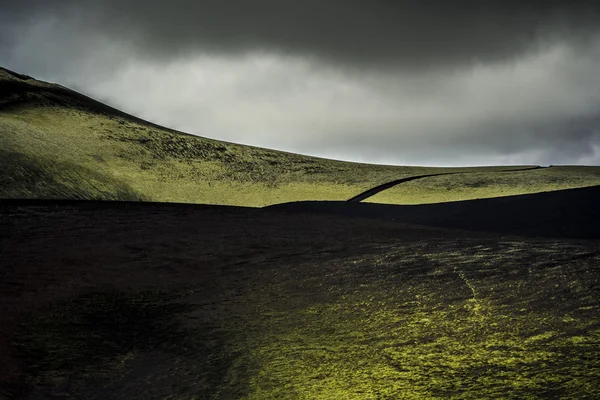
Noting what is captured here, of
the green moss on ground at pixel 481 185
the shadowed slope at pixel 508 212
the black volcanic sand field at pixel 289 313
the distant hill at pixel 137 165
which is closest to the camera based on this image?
the black volcanic sand field at pixel 289 313

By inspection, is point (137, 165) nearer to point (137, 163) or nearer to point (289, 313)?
point (137, 163)

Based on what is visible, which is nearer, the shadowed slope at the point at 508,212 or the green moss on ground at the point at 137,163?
the shadowed slope at the point at 508,212

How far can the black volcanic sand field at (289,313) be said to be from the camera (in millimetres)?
3658

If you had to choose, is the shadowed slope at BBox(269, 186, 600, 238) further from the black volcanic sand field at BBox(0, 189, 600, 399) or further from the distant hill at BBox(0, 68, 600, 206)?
the black volcanic sand field at BBox(0, 189, 600, 399)

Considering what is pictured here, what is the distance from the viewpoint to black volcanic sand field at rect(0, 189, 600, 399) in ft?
12.0

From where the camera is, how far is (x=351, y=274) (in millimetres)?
5875

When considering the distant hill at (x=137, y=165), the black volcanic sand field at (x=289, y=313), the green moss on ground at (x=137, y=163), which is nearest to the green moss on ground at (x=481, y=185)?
the distant hill at (x=137, y=165)

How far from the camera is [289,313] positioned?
4.85 metres

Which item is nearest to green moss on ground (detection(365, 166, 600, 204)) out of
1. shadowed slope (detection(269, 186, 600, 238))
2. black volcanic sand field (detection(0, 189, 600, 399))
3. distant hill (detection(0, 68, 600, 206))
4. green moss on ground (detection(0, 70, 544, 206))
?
distant hill (detection(0, 68, 600, 206))

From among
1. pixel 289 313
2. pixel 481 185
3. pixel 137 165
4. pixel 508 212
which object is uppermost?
pixel 481 185

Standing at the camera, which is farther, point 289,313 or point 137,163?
point 137,163

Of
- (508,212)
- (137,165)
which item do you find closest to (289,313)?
(508,212)

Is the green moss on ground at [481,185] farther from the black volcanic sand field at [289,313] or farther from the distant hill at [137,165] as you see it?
the black volcanic sand field at [289,313]

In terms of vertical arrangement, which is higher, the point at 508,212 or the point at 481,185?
the point at 481,185
